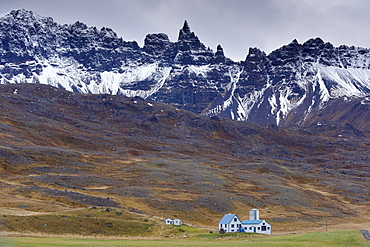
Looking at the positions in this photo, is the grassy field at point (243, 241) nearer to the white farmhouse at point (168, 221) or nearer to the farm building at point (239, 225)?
the farm building at point (239, 225)

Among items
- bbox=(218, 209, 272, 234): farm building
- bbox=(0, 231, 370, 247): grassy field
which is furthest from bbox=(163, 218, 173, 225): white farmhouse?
bbox=(0, 231, 370, 247): grassy field

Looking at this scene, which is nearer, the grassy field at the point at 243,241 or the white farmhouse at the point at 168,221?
the grassy field at the point at 243,241

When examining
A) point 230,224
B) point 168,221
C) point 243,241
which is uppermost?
point 168,221

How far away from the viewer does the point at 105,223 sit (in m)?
79.6

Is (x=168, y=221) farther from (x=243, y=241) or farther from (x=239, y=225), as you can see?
(x=243, y=241)

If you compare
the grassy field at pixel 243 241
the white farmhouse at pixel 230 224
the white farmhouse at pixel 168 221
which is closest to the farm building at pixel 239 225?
the white farmhouse at pixel 230 224

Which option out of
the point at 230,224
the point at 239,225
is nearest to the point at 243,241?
the point at 230,224

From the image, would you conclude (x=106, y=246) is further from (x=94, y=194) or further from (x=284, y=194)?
(x=284, y=194)

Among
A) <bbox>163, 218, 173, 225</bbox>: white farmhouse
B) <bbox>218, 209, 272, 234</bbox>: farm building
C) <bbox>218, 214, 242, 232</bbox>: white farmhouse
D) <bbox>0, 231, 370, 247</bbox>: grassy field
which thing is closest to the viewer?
<bbox>0, 231, 370, 247</bbox>: grassy field

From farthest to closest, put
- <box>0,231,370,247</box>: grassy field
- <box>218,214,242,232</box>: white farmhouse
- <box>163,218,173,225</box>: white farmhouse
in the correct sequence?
<box>163,218,173,225</box>: white farmhouse
<box>218,214,242,232</box>: white farmhouse
<box>0,231,370,247</box>: grassy field

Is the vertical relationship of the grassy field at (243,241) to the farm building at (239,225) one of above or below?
below

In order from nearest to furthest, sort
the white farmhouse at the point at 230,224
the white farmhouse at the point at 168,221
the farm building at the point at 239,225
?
the white farmhouse at the point at 230,224 < the farm building at the point at 239,225 < the white farmhouse at the point at 168,221

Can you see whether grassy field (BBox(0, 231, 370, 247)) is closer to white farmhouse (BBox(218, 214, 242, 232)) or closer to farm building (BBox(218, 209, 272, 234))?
white farmhouse (BBox(218, 214, 242, 232))

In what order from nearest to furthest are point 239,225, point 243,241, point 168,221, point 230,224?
1. point 243,241
2. point 230,224
3. point 239,225
4. point 168,221
